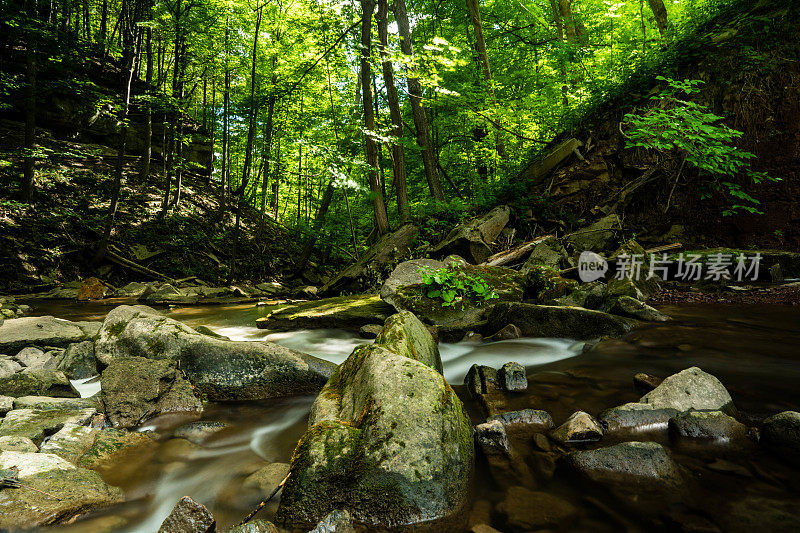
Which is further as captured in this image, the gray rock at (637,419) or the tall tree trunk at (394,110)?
the tall tree trunk at (394,110)

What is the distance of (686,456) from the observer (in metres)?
2.59

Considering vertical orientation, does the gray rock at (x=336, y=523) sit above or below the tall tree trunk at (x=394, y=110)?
below

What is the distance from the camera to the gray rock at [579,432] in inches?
111

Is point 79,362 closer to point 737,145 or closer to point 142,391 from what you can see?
point 142,391

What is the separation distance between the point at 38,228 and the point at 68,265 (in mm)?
1603

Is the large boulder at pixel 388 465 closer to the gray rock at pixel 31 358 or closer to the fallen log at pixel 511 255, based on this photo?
the gray rock at pixel 31 358

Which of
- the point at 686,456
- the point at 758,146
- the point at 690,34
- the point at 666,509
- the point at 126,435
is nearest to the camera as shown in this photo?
the point at 666,509

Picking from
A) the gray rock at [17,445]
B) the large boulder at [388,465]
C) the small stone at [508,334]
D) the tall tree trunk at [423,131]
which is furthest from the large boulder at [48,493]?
the tall tree trunk at [423,131]

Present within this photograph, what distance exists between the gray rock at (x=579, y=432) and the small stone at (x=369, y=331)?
13.5ft

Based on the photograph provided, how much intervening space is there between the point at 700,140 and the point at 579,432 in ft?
23.0

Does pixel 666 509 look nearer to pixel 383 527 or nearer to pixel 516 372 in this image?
pixel 383 527

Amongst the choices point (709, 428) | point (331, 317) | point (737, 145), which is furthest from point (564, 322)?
point (737, 145)

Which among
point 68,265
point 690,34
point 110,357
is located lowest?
point 110,357

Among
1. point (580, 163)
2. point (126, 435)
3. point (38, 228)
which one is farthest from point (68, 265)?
point (580, 163)
